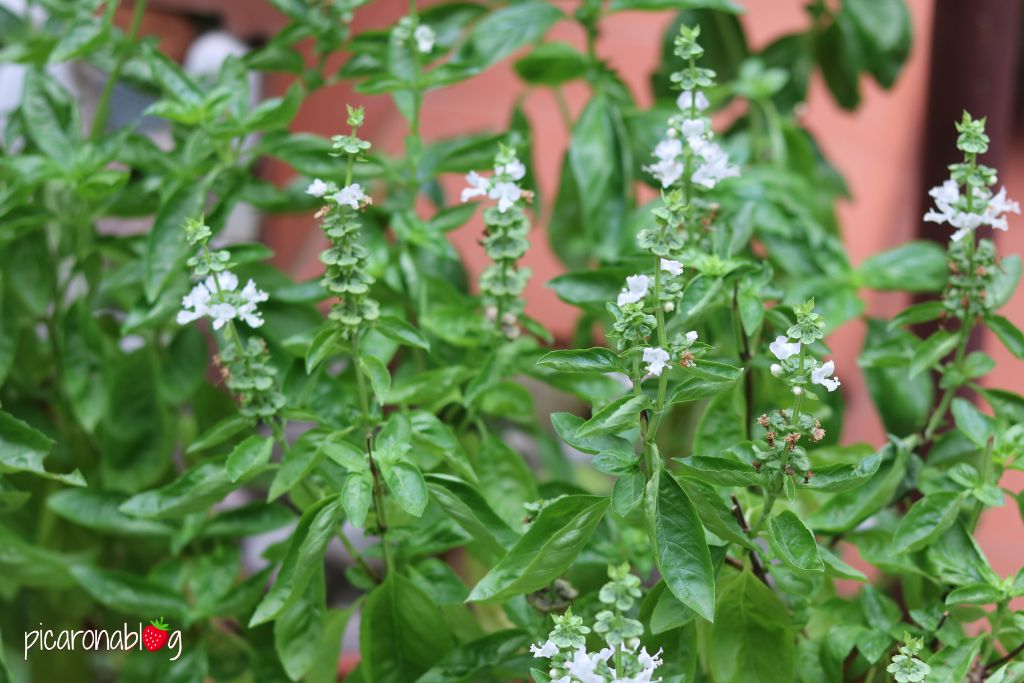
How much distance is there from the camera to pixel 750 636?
2.19 feet

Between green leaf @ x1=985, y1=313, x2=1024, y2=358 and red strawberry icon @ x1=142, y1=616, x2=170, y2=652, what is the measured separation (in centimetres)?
58

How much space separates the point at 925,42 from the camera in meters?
1.64

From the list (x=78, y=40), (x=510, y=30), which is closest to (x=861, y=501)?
(x=510, y=30)

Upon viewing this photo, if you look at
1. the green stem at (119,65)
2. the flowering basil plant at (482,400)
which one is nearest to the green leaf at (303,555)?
the flowering basil plant at (482,400)

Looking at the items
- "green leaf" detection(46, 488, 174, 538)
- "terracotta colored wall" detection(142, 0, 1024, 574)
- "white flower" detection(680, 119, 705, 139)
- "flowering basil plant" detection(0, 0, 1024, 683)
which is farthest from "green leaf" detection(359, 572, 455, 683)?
"terracotta colored wall" detection(142, 0, 1024, 574)

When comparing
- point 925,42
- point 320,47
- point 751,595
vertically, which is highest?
point 320,47

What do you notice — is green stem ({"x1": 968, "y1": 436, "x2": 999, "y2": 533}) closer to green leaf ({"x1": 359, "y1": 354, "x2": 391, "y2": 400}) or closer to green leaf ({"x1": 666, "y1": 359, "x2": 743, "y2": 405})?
green leaf ({"x1": 666, "y1": 359, "x2": 743, "y2": 405})

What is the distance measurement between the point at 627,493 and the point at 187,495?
11.1 inches

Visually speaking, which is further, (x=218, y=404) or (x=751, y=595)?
(x=218, y=404)

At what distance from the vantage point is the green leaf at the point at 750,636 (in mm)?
661

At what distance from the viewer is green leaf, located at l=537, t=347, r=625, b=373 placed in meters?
0.58

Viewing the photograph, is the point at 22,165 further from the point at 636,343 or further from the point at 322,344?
the point at 636,343

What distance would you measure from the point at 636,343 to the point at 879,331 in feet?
1.31

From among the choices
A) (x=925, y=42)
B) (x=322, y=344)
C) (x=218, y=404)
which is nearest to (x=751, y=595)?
(x=322, y=344)
